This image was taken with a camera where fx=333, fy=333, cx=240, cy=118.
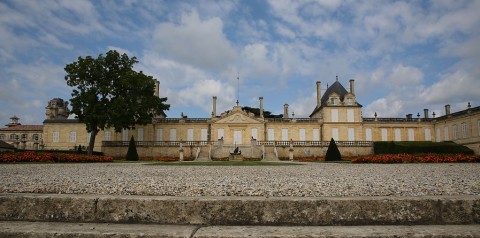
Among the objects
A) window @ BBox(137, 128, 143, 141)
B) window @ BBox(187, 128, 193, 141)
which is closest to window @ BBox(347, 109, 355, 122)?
window @ BBox(187, 128, 193, 141)

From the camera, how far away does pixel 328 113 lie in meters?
39.7

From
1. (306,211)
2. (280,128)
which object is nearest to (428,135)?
(280,128)

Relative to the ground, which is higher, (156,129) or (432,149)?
(156,129)

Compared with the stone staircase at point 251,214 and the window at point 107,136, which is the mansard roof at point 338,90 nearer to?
the window at point 107,136

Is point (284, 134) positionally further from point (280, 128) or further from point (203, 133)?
point (203, 133)

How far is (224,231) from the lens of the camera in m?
2.47

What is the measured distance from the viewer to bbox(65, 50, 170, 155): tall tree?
26.3m

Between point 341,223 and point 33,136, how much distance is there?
5966cm

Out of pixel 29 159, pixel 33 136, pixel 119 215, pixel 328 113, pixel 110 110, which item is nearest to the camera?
pixel 119 215

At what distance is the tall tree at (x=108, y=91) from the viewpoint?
2633cm

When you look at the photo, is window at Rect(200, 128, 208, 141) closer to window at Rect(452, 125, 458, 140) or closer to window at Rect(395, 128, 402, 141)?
window at Rect(395, 128, 402, 141)

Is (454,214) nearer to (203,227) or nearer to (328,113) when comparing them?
(203,227)

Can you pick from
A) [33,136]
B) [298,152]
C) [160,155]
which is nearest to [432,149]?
[298,152]

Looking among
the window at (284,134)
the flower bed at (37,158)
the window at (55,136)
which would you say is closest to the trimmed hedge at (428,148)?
the window at (284,134)
